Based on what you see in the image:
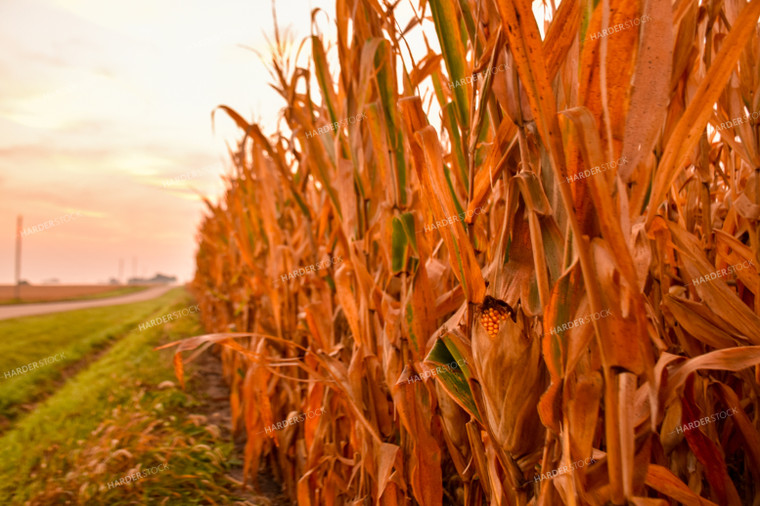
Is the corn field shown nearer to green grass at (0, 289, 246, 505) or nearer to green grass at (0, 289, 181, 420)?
green grass at (0, 289, 246, 505)

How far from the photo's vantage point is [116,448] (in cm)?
194

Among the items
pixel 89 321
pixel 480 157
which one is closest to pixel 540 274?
pixel 480 157

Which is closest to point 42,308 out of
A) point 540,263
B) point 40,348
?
point 40,348

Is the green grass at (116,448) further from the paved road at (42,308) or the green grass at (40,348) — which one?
the paved road at (42,308)

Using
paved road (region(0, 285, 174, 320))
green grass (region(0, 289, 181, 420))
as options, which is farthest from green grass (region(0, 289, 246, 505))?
paved road (region(0, 285, 174, 320))

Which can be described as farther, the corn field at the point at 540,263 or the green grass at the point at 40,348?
the green grass at the point at 40,348

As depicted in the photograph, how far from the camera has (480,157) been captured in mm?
910

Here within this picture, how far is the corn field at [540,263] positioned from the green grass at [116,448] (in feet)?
2.39

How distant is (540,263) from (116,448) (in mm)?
2052

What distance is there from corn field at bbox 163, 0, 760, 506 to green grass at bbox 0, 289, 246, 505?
0.73m

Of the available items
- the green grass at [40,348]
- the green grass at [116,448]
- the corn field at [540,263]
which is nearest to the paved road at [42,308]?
the green grass at [40,348]

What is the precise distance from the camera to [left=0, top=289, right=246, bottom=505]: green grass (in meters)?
1.66

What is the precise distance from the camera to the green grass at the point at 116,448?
1.66 meters

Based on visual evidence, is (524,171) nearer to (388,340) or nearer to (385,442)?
(388,340)
